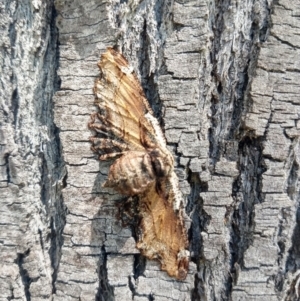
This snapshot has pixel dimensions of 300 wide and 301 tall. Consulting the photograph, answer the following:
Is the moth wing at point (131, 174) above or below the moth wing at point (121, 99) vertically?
below

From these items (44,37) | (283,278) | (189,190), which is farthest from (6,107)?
(283,278)

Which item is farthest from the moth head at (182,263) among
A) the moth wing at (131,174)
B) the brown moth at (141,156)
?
the moth wing at (131,174)

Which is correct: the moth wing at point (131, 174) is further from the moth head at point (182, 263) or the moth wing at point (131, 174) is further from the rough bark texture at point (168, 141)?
the moth head at point (182, 263)

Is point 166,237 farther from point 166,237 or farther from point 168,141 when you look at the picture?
point 168,141

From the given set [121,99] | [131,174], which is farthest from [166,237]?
[121,99]

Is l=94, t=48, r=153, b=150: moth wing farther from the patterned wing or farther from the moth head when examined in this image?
the moth head

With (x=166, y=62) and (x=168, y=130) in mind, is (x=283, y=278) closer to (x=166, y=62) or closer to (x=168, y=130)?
(x=168, y=130)
